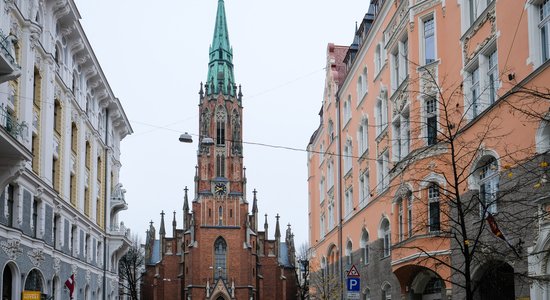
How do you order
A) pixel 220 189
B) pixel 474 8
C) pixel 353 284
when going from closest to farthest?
pixel 474 8, pixel 353 284, pixel 220 189

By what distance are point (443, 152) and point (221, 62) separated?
292ft

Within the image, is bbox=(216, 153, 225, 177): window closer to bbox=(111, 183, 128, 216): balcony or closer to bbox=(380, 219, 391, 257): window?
bbox=(111, 183, 128, 216): balcony

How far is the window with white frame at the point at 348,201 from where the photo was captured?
36.0 m

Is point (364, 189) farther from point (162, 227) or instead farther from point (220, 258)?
point (162, 227)

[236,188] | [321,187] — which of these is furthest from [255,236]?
[321,187]

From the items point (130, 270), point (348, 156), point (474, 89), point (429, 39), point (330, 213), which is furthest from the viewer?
point (130, 270)

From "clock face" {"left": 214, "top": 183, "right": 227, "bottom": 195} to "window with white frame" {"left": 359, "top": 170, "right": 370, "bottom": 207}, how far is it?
220ft

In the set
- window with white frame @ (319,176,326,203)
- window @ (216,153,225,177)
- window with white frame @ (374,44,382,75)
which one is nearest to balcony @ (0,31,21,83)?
window with white frame @ (374,44,382,75)

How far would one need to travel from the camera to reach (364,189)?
32562 mm

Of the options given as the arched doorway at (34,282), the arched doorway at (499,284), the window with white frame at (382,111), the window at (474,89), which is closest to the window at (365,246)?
the window with white frame at (382,111)

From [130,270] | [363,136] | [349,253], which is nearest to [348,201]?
[349,253]

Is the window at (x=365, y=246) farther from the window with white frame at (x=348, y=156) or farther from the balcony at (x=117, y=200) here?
the balcony at (x=117, y=200)

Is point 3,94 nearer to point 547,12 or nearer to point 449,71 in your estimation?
point 449,71

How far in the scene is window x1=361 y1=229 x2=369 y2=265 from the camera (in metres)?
32.3
